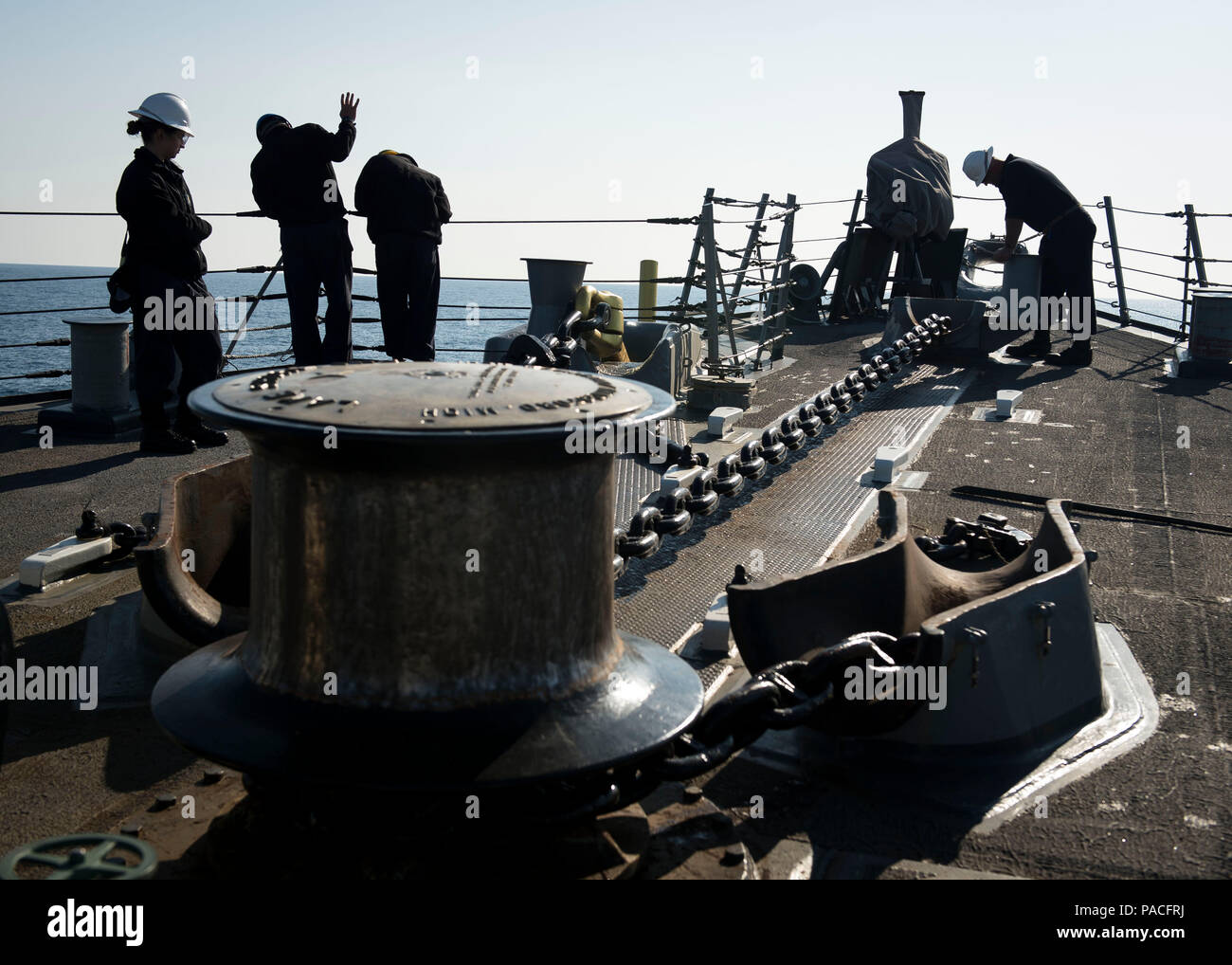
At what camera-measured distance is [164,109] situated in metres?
5.57

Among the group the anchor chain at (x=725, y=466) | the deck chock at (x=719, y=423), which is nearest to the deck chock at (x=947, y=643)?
the anchor chain at (x=725, y=466)

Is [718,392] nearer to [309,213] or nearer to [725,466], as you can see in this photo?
[309,213]

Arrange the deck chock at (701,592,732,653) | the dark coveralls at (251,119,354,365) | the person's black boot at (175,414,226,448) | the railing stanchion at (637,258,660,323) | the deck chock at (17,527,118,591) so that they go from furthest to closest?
the railing stanchion at (637,258,660,323), the person's black boot at (175,414,226,448), the dark coveralls at (251,119,354,365), the deck chock at (17,527,118,591), the deck chock at (701,592,732,653)

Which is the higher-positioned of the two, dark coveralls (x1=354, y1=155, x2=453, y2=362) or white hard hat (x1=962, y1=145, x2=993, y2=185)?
white hard hat (x1=962, y1=145, x2=993, y2=185)

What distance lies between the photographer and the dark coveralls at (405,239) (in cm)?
637

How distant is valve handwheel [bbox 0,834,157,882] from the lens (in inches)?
77.5

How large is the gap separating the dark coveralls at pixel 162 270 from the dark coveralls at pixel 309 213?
405 mm

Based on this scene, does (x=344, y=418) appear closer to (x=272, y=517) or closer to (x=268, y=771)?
(x=272, y=517)

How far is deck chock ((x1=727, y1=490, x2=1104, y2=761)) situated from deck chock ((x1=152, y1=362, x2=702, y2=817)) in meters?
0.60

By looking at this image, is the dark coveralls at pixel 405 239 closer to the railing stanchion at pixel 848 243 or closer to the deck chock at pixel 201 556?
the deck chock at pixel 201 556

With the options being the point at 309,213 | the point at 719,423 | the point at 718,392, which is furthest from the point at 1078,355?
the point at 309,213

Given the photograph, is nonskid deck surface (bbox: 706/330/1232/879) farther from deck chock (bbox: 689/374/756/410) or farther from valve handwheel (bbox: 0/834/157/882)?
deck chock (bbox: 689/374/756/410)

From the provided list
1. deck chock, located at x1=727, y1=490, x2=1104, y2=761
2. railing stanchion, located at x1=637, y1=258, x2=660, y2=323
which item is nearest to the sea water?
railing stanchion, located at x1=637, y1=258, x2=660, y2=323

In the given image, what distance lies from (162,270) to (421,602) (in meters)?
4.62
